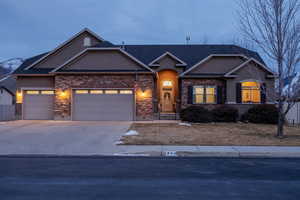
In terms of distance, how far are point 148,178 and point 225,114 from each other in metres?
15.2

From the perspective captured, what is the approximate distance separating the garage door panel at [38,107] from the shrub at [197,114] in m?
11.6

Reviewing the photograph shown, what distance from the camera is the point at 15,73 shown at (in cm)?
2252

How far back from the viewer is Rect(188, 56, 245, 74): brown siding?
73.0 feet

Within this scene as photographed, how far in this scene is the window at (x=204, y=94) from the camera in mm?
21969

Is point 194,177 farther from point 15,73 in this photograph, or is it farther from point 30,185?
point 15,73

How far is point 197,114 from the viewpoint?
19.9m

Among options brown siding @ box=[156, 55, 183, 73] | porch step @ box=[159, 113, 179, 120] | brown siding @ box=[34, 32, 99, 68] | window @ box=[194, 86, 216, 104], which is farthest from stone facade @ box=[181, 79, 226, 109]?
brown siding @ box=[34, 32, 99, 68]

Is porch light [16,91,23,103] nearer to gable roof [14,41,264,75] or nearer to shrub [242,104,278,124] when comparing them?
gable roof [14,41,264,75]

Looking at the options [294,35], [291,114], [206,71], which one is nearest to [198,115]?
[206,71]

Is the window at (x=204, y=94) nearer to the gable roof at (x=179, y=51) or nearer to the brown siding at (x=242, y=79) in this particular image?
the brown siding at (x=242, y=79)

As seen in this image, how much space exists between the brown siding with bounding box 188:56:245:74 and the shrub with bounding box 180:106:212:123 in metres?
3.72

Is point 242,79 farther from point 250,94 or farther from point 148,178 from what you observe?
point 148,178

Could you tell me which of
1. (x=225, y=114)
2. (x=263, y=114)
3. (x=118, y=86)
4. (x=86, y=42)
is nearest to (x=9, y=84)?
→ (x=86, y=42)

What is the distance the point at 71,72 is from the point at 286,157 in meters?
16.6
